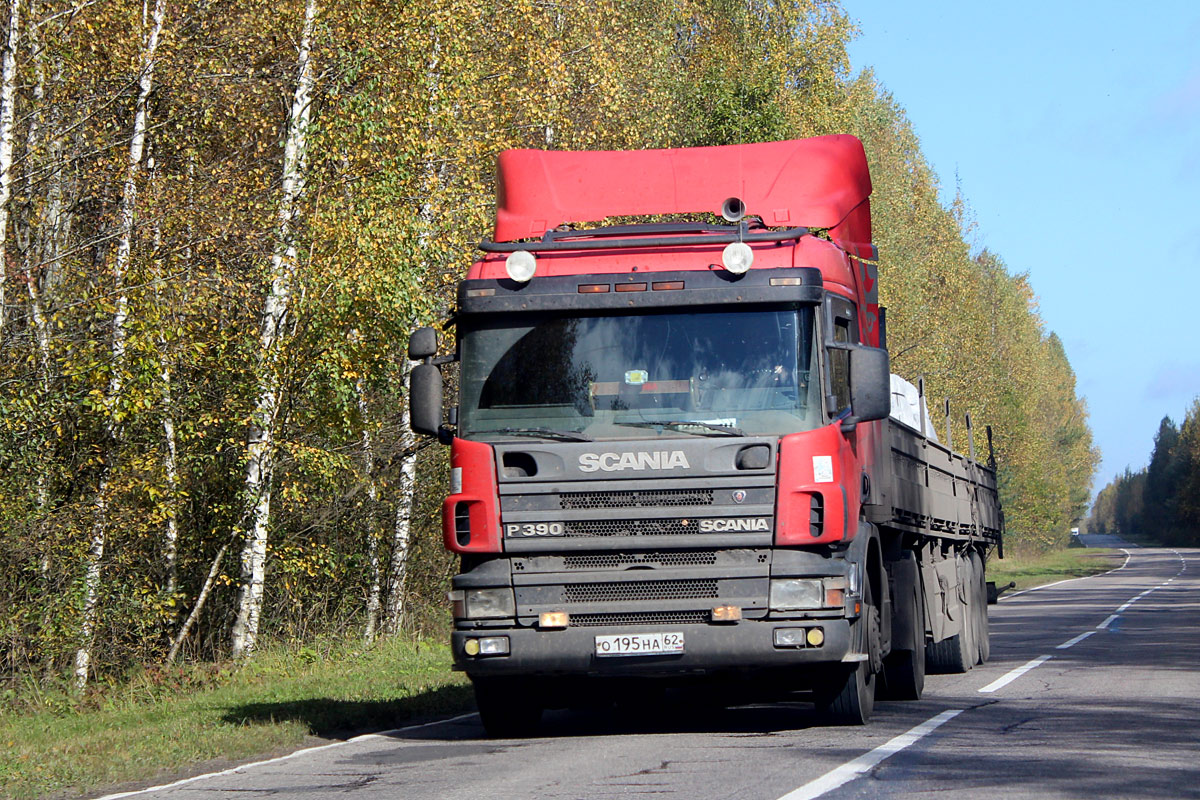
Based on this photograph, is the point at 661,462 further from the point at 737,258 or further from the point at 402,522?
the point at 402,522

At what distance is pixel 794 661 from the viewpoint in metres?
9.40

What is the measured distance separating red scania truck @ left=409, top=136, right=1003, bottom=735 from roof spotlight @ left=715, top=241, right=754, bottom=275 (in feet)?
0.06

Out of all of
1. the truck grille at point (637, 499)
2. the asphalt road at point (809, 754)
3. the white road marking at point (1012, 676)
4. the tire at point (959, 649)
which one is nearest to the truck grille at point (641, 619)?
the truck grille at point (637, 499)

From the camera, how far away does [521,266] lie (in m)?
9.95

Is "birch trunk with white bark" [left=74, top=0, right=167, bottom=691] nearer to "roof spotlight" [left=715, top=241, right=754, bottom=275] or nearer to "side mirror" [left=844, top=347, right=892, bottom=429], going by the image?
"roof spotlight" [left=715, top=241, right=754, bottom=275]

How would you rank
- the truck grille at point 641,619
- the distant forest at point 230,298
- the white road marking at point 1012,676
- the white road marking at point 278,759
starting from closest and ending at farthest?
the white road marking at point 278,759 → the truck grille at point 641,619 → the white road marking at point 1012,676 → the distant forest at point 230,298

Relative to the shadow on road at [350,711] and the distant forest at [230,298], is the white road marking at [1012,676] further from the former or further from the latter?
the distant forest at [230,298]

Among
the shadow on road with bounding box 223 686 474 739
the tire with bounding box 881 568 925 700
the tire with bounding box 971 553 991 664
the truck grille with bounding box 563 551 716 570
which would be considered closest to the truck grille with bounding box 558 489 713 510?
the truck grille with bounding box 563 551 716 570

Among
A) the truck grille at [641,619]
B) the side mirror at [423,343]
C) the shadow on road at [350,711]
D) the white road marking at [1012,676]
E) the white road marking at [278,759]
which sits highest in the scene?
the side mirror at [423,343]

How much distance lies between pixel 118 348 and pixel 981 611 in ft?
34.2

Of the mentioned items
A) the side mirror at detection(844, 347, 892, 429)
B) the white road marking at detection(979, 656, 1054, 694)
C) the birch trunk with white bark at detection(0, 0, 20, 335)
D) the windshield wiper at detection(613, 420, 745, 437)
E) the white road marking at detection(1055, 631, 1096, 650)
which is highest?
the birch trunk with white bark at detection(0, 0, 20, 335)

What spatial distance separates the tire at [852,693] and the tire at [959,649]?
4990mm

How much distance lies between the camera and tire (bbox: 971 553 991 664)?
1709 cm

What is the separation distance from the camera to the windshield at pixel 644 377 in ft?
31.4
